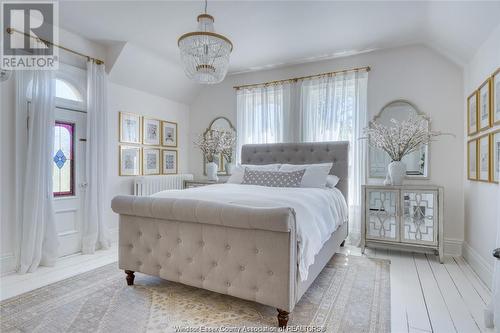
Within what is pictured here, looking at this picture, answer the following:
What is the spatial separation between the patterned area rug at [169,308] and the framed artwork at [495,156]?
51.4 inches

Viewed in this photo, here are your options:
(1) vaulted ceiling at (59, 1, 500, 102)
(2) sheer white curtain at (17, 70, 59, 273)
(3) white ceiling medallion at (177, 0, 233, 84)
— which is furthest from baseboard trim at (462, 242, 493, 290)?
(2) sheer white curtain at (17, 70, 59, 273)

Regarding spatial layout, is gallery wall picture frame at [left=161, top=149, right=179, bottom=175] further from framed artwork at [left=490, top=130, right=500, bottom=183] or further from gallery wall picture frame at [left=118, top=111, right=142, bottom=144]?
framed artwork at [left=490, top=130, right=500, bottom=183]

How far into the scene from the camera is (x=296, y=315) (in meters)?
1.93

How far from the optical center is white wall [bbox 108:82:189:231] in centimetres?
383

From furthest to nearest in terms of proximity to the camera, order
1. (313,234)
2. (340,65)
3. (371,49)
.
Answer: (340,65), (371,49), (313,234)

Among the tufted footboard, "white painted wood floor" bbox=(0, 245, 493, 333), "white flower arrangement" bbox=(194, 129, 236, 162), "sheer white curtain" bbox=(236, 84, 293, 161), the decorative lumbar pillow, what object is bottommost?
"white painted wood floor" bbox=(0, 245, 493, 333)

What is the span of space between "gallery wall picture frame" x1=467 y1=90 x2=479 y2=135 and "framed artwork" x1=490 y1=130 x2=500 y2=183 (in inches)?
18.8

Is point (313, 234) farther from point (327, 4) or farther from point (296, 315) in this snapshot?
point (327, 4)

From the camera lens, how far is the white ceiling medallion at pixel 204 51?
2191mm

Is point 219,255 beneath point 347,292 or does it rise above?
above

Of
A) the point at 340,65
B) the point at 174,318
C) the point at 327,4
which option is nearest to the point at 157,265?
the point at 174,318

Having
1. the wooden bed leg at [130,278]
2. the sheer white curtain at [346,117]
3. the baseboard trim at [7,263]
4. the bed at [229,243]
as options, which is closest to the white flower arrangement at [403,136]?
the sheer white curtain at [346,117]

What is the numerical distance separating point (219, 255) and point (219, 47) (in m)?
1.68

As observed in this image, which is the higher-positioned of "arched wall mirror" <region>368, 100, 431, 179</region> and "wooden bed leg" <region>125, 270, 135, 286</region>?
"arched wall mirror" <region>368, 100, 431, 179</region>
